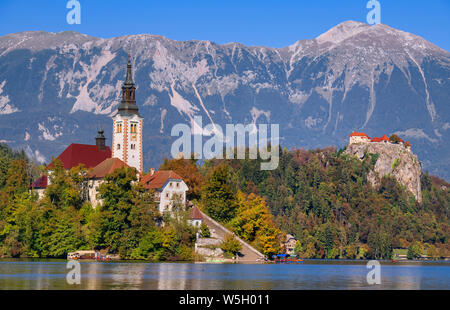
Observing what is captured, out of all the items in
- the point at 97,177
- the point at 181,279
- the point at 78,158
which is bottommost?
the point at 181,279

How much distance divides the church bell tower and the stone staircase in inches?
951

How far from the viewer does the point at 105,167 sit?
133750mm

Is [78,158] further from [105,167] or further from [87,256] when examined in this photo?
[87,256]

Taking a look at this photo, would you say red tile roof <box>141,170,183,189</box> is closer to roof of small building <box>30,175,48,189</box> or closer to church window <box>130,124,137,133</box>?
church window <box>130,124,137,133</box>

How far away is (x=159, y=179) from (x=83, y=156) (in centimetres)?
2064

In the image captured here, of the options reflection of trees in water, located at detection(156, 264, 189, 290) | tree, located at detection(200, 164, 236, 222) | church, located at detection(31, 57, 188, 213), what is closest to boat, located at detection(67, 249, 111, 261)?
church, located at detection(31, 57, 188, 213)

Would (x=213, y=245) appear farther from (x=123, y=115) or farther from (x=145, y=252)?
(x=123, y=115)

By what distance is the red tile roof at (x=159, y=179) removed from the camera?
12712cm

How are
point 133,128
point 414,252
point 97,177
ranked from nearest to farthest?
point 97,177
point 133,128
point 414,252

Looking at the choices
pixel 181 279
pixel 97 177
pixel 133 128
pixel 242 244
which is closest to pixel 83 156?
pixel 133 128

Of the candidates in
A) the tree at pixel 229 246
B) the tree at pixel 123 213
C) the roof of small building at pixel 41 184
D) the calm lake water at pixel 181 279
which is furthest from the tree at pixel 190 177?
the calm lake water at pixel 181 279

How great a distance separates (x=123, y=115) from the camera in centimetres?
14400

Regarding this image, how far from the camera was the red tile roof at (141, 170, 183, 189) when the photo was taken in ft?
417
